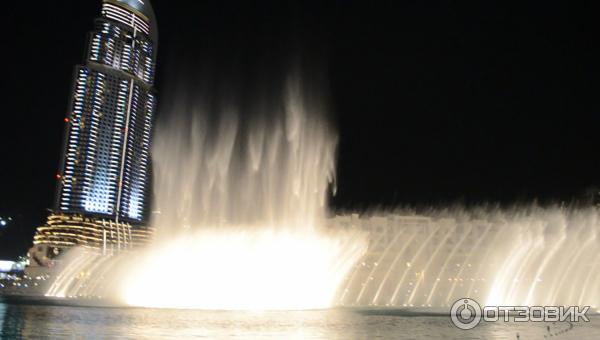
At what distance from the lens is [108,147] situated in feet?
362

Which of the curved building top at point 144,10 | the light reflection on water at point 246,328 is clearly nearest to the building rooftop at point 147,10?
the curved building top at point 144,10

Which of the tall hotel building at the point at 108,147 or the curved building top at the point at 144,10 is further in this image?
the curved building top at the point at 144,10

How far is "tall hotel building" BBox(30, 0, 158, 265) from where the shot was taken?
347ft

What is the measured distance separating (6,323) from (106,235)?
97887mm

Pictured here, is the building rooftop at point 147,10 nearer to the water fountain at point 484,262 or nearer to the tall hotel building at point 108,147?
the tall hotel building at point 108,147

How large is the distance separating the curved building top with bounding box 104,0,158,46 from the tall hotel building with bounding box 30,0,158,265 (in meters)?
0.32

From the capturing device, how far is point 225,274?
1309 inches

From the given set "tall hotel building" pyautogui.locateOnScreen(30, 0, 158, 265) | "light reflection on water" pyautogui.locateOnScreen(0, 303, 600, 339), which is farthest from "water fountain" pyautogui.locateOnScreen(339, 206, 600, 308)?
"tall hotel building" pyautogui.locateOnScreen(30, 0, 158, 265)

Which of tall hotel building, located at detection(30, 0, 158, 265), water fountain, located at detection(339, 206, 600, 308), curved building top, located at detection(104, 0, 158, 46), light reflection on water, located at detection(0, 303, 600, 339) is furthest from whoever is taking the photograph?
curved building top, located at detection(104, 0, 158, 46)

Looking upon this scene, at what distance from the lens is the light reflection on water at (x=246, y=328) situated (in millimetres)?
14500

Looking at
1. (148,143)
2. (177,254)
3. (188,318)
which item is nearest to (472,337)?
(188,318)

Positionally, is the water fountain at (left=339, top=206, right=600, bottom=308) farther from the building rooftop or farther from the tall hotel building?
the building rooftop

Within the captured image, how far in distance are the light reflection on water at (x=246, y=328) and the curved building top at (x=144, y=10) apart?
114144 millimetres

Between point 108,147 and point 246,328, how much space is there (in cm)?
10340
